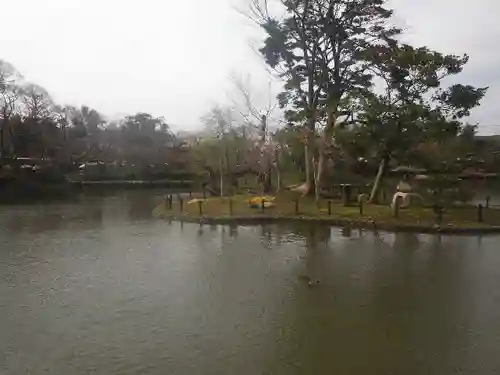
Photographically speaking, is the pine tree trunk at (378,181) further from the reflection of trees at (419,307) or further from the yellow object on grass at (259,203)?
the reflection of trees at (419,307)

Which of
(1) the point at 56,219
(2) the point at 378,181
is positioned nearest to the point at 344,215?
(2) the point at 378,181

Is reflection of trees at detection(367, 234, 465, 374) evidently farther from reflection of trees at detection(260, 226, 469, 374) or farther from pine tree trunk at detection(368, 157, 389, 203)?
pine tree trunk at detection(368, 157, 389, 203)

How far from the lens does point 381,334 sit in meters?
6.82

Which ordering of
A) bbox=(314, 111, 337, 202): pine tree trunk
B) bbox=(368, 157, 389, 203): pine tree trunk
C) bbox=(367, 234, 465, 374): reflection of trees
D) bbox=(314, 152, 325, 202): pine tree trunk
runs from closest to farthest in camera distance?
1. bbox=(367, 234, 465, 374): reflection of trees
2. bbox=(368, 157, 389, 203): pine tree trunk
3. bbox=(314, 111, 337, 202): pine tree trunk
4. bbox=(314, 152, 325, 202): pine tree trunk

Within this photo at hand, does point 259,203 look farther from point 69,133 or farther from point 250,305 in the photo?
point 69,133

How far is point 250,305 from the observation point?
8.13 m

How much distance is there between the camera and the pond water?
19.6ft

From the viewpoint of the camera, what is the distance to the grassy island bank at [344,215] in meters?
16.2

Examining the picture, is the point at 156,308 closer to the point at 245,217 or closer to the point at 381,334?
the point at 381,334

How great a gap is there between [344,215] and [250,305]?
1091 cm

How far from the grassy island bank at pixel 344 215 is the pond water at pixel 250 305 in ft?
4.90

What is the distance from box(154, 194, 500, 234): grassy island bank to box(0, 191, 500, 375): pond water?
1493mm

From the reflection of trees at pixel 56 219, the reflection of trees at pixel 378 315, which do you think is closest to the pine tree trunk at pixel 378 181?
the reflection of trees at pixel 378 315

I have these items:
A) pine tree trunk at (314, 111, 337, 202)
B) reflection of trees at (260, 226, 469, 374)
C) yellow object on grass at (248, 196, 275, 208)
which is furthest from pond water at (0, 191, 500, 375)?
pine tree trunk at (314, 111, 337, 202)
